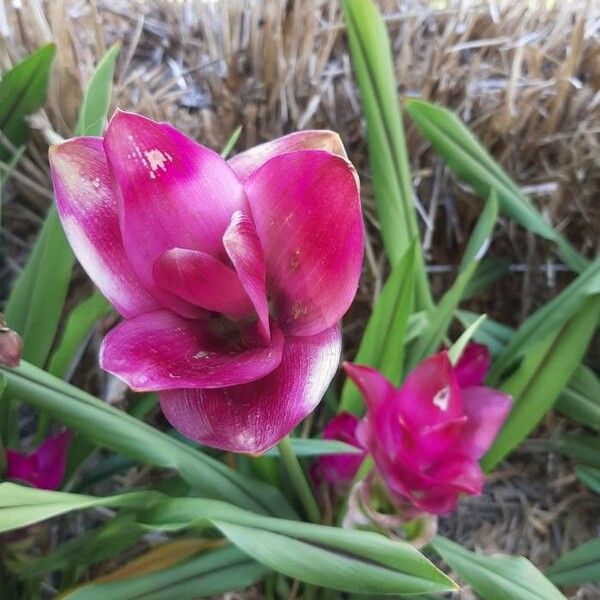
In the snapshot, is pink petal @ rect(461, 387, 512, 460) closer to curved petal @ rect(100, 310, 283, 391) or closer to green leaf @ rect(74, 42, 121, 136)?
curved petal @ rect(100, 310, 283, 391)

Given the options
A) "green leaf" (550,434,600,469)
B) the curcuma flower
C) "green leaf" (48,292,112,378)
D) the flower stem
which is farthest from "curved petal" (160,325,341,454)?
"green leaf" (550,434,600,469)

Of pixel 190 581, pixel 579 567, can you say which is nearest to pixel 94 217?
pixel 190 581

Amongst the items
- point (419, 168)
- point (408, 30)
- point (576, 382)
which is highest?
point (408, 30)

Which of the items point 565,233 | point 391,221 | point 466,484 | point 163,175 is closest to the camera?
point 163,175

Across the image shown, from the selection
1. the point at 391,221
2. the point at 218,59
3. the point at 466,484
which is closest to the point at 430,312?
the point at 391,221

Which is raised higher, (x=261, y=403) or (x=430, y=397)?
(x=261, y=403)

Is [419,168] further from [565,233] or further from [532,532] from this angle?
[532,532]

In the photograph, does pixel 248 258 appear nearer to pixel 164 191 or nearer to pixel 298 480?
pixel 164 191
